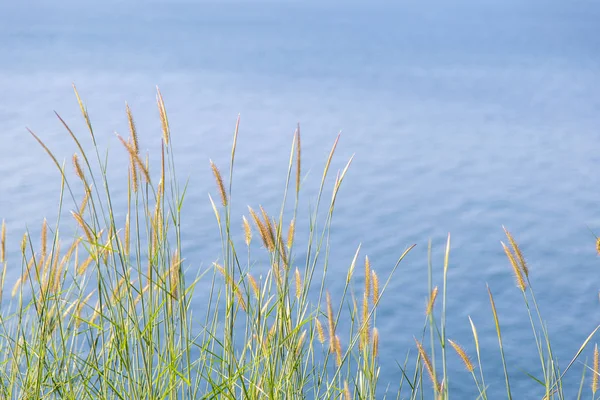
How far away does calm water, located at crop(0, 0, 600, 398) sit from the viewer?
5.25 meters

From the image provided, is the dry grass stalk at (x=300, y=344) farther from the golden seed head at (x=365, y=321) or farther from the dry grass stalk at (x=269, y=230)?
the dry grass stalk at (x=269, y=230)

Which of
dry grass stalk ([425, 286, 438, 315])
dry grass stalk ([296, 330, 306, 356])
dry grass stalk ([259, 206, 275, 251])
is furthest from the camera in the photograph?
dry grass stalk ([296, 330, 306, 356])

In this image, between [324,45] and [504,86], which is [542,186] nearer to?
[504,86]

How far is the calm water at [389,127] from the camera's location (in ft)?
17.2

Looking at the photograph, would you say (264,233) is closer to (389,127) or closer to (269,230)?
(269,230)

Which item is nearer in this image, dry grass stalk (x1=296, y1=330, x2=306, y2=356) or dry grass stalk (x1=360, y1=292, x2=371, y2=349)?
dry grass stalk (x1=360, y1=292, x2=371, y2=349)

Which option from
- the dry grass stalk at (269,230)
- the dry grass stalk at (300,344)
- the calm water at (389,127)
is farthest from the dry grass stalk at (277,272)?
the calm water at (389,127)

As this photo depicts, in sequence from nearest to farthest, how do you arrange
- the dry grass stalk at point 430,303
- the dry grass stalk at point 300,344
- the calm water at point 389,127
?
1. the dry grass stalk at point 430,303
2. the dry grass stalk at point 300,344
3. the calm water at point 389,127

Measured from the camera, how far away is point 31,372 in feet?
Result: 4.68

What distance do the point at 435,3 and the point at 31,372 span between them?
15.8m

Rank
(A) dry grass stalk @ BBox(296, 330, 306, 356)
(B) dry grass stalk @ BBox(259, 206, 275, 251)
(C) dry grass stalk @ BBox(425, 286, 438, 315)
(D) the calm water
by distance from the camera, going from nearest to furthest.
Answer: (C) dry grass stalk @ BBox(425, 286, 438, 315), (B) dry grass stalk @ BBox(259, 206, 275, 251), (A) dry grass stalk @ BBox(296, 330, 306, 356), (D) the calm water

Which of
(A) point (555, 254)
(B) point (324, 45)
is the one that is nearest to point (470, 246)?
(A) point (555, 254)

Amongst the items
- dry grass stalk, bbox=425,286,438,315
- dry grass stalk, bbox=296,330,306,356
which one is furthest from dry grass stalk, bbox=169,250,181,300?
dry grass stalk, bbox=425,286,438,315

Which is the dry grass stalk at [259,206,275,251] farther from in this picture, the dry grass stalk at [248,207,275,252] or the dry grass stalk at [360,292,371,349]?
the dry grass stalk at [360,292,371,349]
